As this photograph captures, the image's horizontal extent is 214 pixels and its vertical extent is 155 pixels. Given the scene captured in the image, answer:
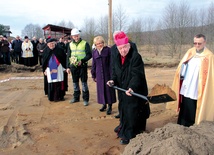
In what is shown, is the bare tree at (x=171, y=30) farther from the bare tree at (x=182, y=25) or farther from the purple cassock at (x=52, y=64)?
the purple cassock at (x=52, y=64)

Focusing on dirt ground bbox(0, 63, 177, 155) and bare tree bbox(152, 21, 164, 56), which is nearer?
dirt ground bbox(0, 63, 177, 155)

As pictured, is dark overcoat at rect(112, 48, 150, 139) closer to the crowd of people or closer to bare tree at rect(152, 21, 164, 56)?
the crowd of people

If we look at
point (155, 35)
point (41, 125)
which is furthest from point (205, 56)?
point (155, 35)

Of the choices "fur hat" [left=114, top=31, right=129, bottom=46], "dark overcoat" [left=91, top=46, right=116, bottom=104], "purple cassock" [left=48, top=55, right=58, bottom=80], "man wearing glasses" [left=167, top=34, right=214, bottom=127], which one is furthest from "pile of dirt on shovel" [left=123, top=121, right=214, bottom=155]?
"purple cassock" [left=48, top=55, right=58, bottom=80]

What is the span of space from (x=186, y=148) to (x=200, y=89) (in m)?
1.93

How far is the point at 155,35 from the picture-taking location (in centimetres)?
2783

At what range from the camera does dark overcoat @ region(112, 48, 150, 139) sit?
3.97 m

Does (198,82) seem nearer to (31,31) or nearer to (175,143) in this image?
(175,143)

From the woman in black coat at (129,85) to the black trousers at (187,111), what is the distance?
35.1 inches

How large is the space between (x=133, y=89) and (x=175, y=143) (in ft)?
4.75

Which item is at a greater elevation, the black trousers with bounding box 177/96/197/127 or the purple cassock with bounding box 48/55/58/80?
the purple cassock with bounding box 48/55/58/80

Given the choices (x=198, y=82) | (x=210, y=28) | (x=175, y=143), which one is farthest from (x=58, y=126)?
(x=210, y=28)

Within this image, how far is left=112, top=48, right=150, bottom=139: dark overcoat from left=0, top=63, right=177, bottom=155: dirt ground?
1.30 feet

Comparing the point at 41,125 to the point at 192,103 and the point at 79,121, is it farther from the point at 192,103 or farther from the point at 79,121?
the point at 192,103
